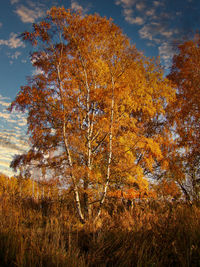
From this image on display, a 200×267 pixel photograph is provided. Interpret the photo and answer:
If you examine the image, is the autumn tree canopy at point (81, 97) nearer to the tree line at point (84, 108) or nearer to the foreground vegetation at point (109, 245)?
the tree line at point (84, 108)

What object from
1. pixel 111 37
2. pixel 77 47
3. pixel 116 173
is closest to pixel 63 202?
pixel 116 173

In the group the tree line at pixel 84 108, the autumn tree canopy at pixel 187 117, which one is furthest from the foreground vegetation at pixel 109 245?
the autumn tree canopy at pixel 187 117

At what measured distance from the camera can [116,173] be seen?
6.04m

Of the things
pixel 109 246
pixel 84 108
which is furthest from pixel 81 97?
pixel 109 246

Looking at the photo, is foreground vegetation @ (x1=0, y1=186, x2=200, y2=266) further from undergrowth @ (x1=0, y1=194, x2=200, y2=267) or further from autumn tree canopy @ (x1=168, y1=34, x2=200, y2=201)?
autumn tree canopy @ (x1=168, y1=34, x2=200, y2=201)

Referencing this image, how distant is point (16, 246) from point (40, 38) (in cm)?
642

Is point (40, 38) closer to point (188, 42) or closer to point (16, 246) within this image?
point (16, 246)

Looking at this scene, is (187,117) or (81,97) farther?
(187,117)

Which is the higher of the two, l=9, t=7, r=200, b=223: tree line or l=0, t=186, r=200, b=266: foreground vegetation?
l=9, t=7, r=200, b=223: tree line

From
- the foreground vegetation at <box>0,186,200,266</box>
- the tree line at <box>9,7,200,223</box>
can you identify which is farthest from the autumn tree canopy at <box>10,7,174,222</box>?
the foreground vegetation at <box>0,186,200,266</box>

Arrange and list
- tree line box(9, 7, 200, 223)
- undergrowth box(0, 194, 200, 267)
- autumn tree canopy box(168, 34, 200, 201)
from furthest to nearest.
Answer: autumn tree canopy box(168, 34, 200, 201), tree line box(9, 7, 200, 223), undergrowth box(0, 194, 200, 267)

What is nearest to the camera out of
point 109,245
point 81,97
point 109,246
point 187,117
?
point 109,245

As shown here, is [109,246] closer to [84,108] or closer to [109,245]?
[109,245]

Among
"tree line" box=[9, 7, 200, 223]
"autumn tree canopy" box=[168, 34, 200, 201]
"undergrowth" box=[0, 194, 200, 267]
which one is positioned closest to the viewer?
"undergrowth" box=[0, 194, 200, 267]
